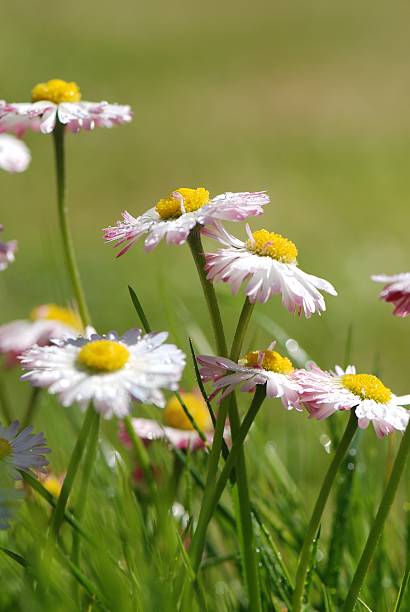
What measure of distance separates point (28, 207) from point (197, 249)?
2310 mm

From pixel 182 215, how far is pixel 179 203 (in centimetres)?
1

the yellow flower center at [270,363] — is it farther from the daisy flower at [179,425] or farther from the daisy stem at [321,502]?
the daisy flower at [179,425]

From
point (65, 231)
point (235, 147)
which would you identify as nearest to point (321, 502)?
point (65, 231)

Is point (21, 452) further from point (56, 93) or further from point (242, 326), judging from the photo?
point (56, 93)

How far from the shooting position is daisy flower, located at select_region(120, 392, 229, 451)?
28.5 inches

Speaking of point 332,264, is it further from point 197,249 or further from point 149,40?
point 149,40

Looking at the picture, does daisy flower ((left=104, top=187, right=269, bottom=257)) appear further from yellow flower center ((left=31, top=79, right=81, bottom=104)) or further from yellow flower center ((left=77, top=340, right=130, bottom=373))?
yellow flower center ((left=31, top=79, right=81, bottom=104))

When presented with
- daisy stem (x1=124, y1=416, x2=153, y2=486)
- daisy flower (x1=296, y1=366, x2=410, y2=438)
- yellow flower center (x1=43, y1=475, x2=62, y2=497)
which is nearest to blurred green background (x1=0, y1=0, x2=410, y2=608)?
yellow flower center (x1=43, y1=475, x2=62, y2=497)

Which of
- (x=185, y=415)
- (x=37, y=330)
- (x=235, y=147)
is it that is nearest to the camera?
(x=185, y=415)

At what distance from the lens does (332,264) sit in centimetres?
236

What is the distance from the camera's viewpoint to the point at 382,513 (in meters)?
0.46

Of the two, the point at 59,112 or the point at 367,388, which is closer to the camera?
the point at 367,388

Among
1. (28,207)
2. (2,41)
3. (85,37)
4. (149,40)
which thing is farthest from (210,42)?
(28,207)

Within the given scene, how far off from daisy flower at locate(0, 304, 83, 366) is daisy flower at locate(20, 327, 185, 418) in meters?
0.47
